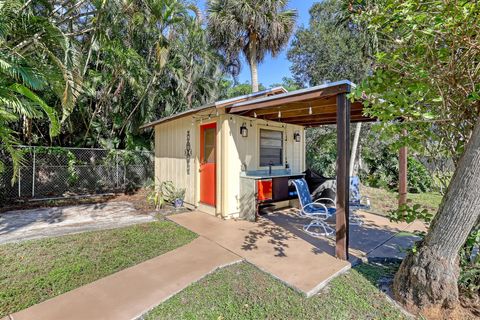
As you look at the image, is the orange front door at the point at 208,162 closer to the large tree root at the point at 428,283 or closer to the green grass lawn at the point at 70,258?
the green grass lawn at the point at 70,258

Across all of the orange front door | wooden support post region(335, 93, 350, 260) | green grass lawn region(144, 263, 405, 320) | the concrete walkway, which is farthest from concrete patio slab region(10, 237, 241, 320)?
the orange front door

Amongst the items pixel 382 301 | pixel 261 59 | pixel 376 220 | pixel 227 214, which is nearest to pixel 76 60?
pixel 227 214

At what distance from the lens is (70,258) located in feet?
11.9

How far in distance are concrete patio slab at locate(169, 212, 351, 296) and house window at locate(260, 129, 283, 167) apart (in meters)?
1.83

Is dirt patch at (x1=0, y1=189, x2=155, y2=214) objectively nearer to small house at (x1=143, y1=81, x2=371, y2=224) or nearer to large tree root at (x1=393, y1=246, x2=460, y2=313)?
small house at (x1=143, y1=81, x2=371, y2=224)

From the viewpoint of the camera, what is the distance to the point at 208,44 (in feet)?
38.5

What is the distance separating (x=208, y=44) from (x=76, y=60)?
787cm

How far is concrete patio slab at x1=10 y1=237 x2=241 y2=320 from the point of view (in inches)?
94.7

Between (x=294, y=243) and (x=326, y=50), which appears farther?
(x=326, y=50)

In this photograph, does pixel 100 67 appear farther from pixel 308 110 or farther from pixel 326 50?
pixel 326 50

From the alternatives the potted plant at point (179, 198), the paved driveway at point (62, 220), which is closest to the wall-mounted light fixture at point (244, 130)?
the potted plant at point (179, 198)

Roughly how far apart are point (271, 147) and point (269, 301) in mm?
4819

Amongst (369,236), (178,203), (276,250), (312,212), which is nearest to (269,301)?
(276,250)

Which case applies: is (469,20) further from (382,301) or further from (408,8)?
(382,301)
